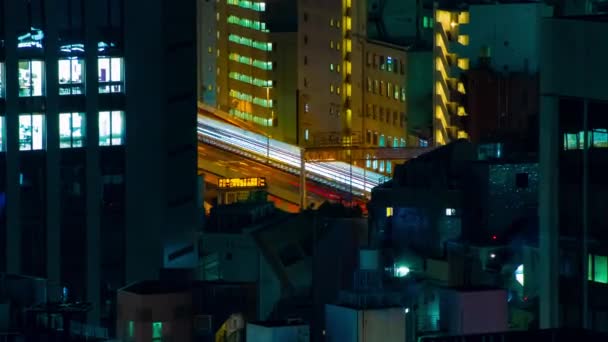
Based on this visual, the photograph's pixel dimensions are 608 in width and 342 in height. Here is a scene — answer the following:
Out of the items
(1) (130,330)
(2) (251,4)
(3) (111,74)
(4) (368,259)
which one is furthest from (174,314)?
(2) (251,4)

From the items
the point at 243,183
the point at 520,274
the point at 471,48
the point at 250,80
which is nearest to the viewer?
the point at 520,274

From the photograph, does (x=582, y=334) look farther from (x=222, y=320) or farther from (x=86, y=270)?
(x=86, y=270)

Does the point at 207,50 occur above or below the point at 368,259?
above

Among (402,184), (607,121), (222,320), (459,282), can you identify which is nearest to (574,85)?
(607,121)

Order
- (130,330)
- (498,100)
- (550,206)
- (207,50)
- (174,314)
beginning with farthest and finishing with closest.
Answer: (207,50)
(498,100)
(174,314)
(130,330)
(550,206)

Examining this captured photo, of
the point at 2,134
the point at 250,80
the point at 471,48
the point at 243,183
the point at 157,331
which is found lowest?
Result: the point at 157,331

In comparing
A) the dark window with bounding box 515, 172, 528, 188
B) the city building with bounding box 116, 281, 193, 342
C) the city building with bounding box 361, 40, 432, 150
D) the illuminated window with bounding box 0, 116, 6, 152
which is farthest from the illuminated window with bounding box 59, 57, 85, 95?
the city building with bounding box 361, 40, 432, 150

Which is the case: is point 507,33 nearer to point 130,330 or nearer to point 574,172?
point 130,330
